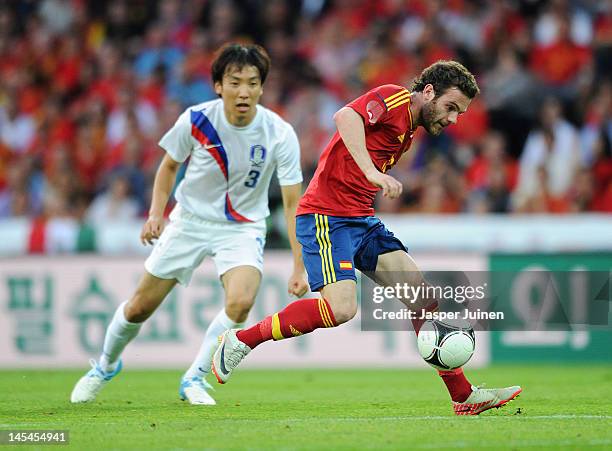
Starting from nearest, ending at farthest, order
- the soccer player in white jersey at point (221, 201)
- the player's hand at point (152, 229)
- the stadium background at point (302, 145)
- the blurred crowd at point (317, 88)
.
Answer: the player's hand at point (152, 229), the soccer player in white jersey at point (221, 201), the stadium background at point (302, 145), the blurred crowd at point (317, 88)

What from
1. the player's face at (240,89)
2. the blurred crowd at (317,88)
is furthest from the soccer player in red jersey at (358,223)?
the blurred crowd at (317,88)

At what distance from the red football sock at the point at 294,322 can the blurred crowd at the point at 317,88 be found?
5.72 metres

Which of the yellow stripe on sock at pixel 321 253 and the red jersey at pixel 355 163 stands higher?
the red jersey at pixel 355 163

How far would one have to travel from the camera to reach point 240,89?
7484mm

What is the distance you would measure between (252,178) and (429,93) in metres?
1.66

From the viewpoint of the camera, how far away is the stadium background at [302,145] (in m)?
11.9

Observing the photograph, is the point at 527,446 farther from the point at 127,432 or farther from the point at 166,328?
the point at 166,328

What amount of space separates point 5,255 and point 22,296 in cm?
53

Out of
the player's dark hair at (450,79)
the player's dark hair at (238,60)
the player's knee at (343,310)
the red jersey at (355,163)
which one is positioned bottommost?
the player's knee at (343,310)

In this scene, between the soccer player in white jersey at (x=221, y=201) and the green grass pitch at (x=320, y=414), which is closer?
the green grass pitch at (x=320, y=414)

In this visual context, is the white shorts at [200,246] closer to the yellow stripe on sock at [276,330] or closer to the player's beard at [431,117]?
the yellow stripe on sock at [276,330]

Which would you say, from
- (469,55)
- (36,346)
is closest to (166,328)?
(36,346)

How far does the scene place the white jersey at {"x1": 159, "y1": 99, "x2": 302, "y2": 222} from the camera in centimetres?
769

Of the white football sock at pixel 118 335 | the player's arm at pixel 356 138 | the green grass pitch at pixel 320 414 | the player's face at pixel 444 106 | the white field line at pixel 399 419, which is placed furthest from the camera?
the white football sock at pixel 118 335
